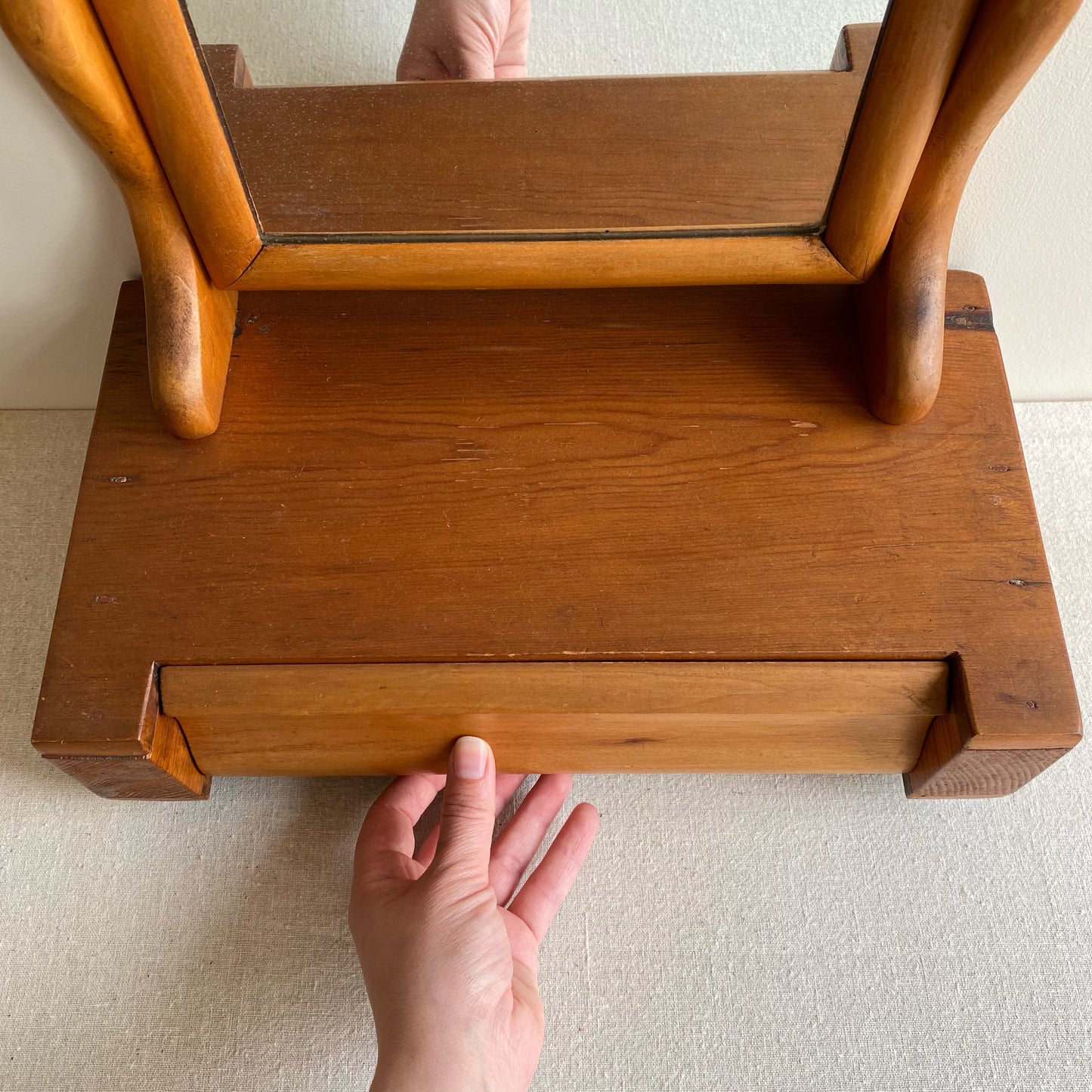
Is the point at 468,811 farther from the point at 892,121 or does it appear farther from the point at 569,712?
the point at 892,121

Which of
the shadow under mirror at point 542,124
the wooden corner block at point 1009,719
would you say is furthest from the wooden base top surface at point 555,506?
the shadow under mirror at point 542,124

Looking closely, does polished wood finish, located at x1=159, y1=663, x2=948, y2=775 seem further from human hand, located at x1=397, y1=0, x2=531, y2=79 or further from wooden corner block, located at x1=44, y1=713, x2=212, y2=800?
human hand, located at x1=397, y1=0, x2=531, y2=79

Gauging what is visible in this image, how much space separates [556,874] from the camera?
677 millimetres

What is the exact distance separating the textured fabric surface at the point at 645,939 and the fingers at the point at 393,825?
0.10 feet

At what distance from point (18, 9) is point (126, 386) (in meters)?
0.26

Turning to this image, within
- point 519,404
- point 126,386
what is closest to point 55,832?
point 126,386

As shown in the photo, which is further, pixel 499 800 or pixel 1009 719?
pixel 499 800

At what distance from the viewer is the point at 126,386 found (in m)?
0.68

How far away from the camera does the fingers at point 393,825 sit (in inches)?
25.8

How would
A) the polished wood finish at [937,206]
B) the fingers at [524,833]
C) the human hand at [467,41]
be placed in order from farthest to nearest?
1. the fingers at [524,833]
2. the human hand at [467,41]
3. the polished wood finish at [937,206]

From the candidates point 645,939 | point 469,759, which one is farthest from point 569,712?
point 645,939

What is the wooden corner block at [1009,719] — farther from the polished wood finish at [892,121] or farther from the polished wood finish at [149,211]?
the polished wood finish at [149,211]

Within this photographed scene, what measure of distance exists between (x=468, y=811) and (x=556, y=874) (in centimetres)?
10

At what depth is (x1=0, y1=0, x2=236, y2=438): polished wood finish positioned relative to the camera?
1.57 feet
